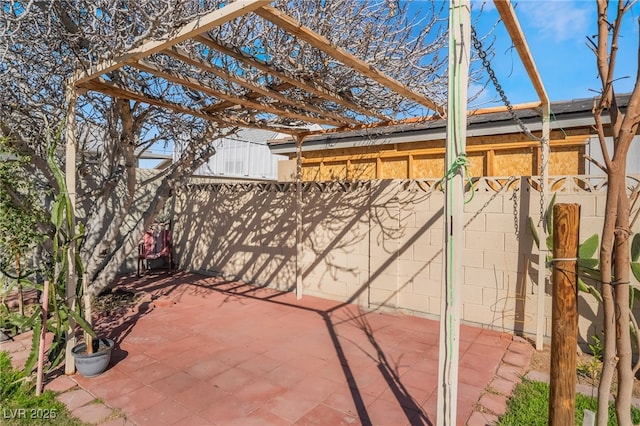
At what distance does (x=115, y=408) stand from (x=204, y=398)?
0.69 metres

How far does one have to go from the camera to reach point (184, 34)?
2.54 m

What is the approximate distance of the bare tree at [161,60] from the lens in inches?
128

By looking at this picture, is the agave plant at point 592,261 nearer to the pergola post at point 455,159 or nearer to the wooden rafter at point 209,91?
the pergola post at point 455,159

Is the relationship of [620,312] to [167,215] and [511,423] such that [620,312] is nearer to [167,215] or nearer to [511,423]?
[511,423]

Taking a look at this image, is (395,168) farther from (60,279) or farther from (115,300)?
(60,279)

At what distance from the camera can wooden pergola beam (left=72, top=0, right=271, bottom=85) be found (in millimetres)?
2207

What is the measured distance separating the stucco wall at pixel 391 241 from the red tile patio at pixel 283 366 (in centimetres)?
40

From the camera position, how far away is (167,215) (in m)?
8.96

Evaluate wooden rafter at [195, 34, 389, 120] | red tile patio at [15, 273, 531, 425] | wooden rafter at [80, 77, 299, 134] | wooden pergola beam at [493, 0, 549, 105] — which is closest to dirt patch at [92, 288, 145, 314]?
red tile patio at [15, 273, 531, 425]

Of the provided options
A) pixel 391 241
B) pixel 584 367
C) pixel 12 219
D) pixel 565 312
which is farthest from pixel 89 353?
pixel 584 367

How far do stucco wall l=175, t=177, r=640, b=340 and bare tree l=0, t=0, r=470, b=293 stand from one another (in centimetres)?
146

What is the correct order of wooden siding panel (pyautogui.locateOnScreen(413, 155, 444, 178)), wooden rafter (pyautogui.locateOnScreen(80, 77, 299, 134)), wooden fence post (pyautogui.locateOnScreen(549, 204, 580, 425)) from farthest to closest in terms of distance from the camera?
wooden siding panel (pyautogui.locateOnScreen(413, 155, 444, 178)), wooden rafter (pyautogui.locateOnScreen(80, 77, 299, 134)), wooden fence post (pyautogui.locateOnScreen(549, 204, 580, 425))

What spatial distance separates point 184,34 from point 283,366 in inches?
124

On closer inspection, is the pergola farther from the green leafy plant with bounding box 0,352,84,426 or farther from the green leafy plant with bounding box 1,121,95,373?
the green leafy plant with bounding box 0,352,84,426
